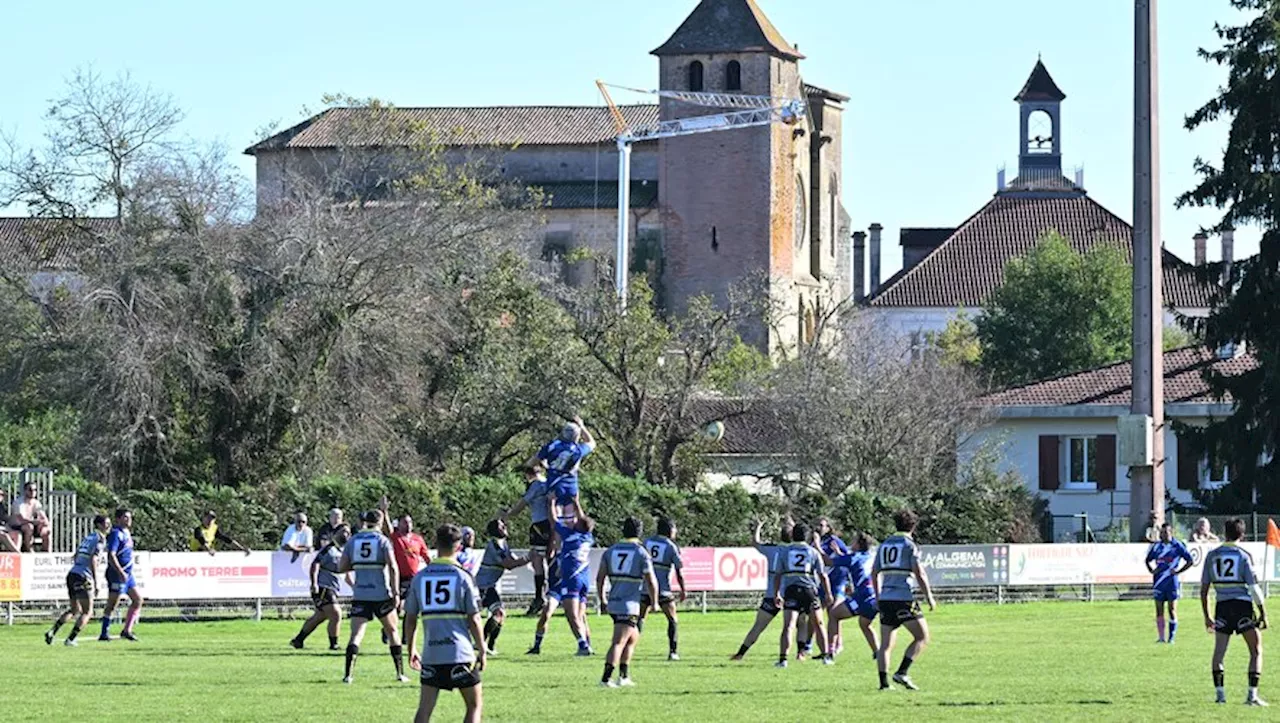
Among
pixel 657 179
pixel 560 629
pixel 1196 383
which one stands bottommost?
pixel 560 629

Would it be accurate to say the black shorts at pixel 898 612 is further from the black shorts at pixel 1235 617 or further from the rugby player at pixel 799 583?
the rugby player at pixel 799 583

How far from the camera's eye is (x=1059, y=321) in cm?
9944

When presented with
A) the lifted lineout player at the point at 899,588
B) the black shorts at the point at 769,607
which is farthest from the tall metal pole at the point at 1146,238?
the lifted lineout player at the point at 899,588

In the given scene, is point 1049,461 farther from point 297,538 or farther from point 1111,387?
point 297,538

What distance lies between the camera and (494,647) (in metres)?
29.4

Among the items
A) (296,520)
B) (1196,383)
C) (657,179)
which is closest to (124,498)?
(296,520)

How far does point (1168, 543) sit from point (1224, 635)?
12.0 metres

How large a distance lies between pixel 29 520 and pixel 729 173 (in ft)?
266

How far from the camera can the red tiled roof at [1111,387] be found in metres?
68.1

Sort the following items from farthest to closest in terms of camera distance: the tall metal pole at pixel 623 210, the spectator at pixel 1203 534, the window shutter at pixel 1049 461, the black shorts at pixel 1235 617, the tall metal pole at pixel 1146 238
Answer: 1. the tall metal pole at pixel 623 210
2. the window shutter at pixel 1049 461
3. the tall metal pole at pixel 1146 238
4. the spectator at pixel 1203 534
5. the black shorts at pixel 1235 617

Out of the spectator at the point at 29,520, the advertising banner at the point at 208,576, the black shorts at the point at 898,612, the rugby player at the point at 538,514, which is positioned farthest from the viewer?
the advertising banner at the point at 208,576

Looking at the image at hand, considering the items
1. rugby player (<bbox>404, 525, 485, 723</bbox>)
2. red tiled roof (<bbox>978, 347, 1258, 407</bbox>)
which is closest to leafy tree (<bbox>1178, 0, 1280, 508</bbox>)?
red tiled roof (<bbox>978, 347, 1258, 407</bbox>)

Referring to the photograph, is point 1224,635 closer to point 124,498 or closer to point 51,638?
point 51,638

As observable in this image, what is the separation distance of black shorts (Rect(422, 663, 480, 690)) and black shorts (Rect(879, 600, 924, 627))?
7343mm
